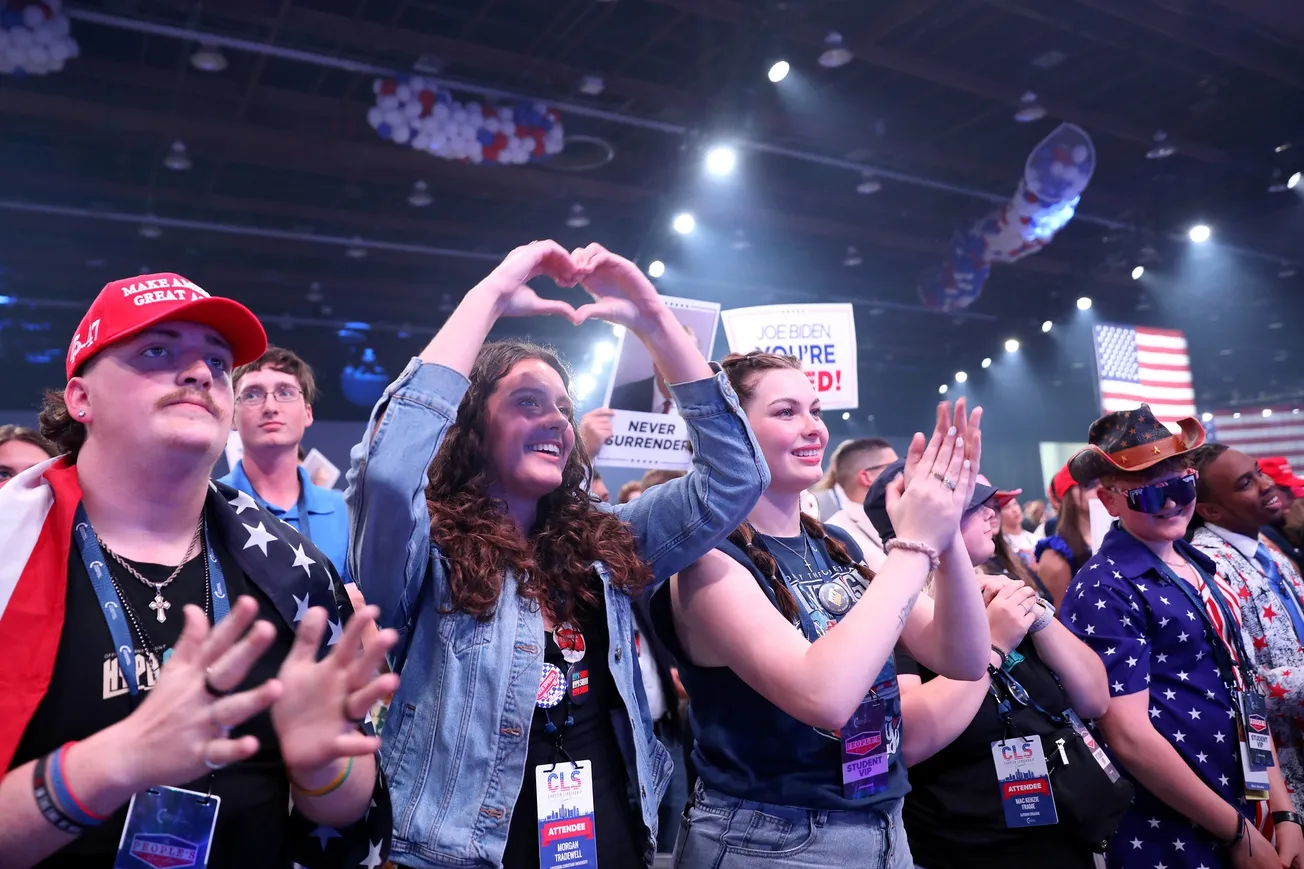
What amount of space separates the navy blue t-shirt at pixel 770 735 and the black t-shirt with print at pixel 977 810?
41 centimetres

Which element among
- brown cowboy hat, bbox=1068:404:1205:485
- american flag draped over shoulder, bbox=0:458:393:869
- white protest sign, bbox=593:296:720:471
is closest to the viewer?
american flag draped over shoulder, bbox=0:458:393:869

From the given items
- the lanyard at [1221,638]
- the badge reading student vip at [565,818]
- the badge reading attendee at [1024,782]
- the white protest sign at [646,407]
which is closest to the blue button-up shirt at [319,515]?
the white protest sign at [646,407]

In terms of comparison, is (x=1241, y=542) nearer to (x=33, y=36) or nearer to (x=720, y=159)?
(x=720, y=159)

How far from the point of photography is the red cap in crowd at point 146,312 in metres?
1.42

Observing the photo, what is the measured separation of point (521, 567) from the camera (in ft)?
5.26

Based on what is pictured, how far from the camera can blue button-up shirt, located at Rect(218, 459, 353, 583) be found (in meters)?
2.94

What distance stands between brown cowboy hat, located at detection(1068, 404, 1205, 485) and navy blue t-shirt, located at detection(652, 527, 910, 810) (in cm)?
128

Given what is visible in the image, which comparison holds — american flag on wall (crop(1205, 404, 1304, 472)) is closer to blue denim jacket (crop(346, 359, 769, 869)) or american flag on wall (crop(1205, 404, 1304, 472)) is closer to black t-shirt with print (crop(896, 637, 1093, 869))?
black t-shirt with print (crop(896, 637, 1093, 869))

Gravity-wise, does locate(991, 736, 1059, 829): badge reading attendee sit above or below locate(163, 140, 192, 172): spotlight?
below

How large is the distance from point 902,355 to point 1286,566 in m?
12.2

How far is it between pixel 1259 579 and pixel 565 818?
8.70 feet

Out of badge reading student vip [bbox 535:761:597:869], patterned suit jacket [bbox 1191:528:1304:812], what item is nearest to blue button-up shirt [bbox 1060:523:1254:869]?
patterned suit jacket [bbox 1191:528:1304:812]

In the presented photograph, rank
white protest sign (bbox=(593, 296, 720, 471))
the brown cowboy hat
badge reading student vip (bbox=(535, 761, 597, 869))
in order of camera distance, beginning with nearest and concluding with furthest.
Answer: badge reading student vip (bbox=(535, 761, 597, 869))
the brown cowboy hat
white protest sign (bbox=(593, 296, 720, 471))

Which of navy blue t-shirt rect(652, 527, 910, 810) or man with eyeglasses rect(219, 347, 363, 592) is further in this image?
man with eyeglasses rect(219, 347, 363, 592)
